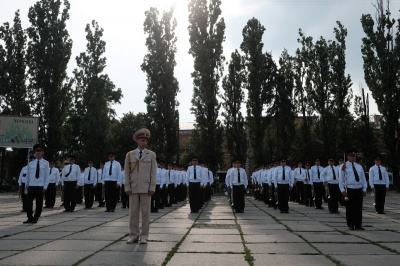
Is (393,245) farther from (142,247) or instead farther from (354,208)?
(142,247)

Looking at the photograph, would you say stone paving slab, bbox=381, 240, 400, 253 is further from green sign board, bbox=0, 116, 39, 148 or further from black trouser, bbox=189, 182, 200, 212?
green sign board, bbox=0, 116, 39, 148

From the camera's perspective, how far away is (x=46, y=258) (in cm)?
579

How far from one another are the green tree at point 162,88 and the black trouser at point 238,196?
61.8 feet

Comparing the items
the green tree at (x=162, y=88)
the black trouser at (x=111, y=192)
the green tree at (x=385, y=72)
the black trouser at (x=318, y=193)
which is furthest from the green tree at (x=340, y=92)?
the black trouser at (x=111, y=192)

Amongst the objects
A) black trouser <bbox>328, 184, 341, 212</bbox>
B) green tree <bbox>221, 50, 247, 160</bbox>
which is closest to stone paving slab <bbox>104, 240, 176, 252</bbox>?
black trouser <bbox>328, 184, 341, 212</bbox>

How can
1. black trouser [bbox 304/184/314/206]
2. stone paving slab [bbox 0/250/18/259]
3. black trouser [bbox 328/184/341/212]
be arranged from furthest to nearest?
black trouser [bbox 304/184/314/206], black trouser [bbox 328/184/341/212], stone paving slab [bbox 0/250/18/259]

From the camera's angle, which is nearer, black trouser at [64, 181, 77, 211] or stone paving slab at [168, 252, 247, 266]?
stone paving slab at [168, 252, 247, 266]

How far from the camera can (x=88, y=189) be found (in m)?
17.4

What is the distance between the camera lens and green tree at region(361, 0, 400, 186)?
34219mm

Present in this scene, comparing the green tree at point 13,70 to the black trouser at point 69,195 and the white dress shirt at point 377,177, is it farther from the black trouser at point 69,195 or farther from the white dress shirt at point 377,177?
the white dress shirt at point 377,177

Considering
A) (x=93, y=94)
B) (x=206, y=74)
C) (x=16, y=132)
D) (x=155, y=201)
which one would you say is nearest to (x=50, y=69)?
(x=93, y=94)

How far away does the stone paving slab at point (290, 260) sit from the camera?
18.2 feet

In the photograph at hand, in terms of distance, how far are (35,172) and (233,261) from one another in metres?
7.66

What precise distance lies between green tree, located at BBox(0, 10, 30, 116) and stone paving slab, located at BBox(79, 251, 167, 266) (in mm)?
35363
